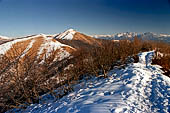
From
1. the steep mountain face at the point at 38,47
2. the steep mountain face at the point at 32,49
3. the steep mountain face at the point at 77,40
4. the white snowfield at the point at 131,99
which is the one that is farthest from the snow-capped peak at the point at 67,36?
the white snowfield at the point at 131,99

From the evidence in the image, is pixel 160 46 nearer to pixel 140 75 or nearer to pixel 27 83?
pixel 140 75

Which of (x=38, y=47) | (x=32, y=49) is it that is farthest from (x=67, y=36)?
(x=32, y=49)

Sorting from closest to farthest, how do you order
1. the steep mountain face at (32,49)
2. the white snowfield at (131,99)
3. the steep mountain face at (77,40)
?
the white snowfield at (131,99), the steep mountain face at (32,49), the steep mountain face at (77,40)

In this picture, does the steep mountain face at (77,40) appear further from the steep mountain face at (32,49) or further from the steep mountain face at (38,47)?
the steep mountain face at (32,49)

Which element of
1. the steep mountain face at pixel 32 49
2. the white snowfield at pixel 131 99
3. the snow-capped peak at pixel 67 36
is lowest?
the white snowfield at pixel 131 99

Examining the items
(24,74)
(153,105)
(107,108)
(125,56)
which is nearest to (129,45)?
(125,56)

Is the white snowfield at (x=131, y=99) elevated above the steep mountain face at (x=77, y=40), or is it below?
below

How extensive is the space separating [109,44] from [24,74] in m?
5.49

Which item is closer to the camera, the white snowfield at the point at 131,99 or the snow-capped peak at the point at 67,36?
the white snowfield at the point at 131,99

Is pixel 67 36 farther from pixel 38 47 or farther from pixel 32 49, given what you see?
pixel 32 49

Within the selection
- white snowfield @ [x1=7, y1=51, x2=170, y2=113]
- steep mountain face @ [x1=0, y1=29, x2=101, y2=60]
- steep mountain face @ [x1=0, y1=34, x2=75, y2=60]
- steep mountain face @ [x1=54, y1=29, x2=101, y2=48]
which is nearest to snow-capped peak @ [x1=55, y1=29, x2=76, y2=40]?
steep mountain face @ [x1=54, y1=29, x2=101, y2=48]

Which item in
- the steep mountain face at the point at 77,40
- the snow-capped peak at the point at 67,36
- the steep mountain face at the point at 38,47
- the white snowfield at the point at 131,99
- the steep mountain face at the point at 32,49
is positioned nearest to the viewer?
the white snowfield at the point at 131,99

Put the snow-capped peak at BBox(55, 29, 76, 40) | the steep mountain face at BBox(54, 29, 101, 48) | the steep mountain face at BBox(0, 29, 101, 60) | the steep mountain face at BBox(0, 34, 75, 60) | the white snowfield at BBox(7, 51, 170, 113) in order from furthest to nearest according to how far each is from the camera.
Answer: the snow-capped peak at BBox(55, 29, 76, 40)
the steep mountain face at BBox(54, 29, 101, 48)
the steep mountain face at BBox(0, 29, 101, 60)
the steep mountain face at BBox(0, 34, 75, 60)
the white snowfield at BBox(7, 51, 170, 113)

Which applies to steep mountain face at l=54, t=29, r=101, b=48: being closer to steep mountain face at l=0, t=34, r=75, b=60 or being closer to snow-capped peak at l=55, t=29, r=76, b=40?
snow-capped peak at l=55, t=29, r=76, b=40
